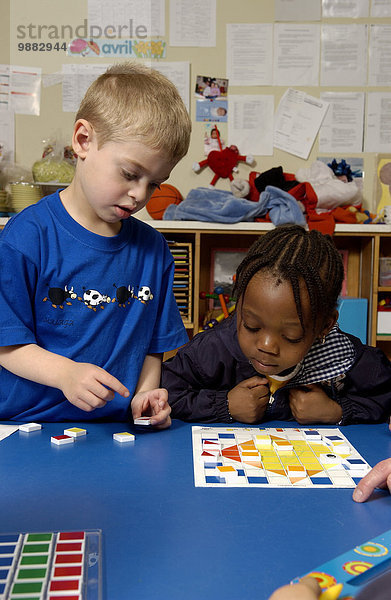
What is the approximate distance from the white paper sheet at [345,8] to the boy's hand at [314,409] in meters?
2.42

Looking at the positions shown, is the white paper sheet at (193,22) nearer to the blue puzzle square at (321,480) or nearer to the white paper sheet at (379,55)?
the white paper sheet at (379,55)

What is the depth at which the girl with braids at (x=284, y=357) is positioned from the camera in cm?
85

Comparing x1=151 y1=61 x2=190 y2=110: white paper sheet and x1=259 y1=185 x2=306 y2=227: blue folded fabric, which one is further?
x1=151 y1=61 x2=190 y2=110: white paper sheet

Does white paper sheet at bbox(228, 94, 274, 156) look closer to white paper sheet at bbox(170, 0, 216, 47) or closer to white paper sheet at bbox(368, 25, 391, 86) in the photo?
white paper sheet at bbox(170, 0, 216, 47)

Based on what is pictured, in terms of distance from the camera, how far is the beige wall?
2.74 meters

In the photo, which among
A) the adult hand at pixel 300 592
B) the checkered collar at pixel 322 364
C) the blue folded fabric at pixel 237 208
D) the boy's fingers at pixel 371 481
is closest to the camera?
the adult hand at pixel 300 592

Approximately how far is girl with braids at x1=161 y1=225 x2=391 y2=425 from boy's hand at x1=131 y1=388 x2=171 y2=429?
64mm

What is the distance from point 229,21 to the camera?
9.03 ft

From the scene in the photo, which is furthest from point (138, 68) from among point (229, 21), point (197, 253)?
point (229, 21)

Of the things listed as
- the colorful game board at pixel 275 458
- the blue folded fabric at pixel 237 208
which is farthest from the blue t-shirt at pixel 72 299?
the blue folded fabric at pixel 237 208

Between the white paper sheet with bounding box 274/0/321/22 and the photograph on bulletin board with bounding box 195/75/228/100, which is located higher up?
the white paper sheet with bounding box 274/0/321/22

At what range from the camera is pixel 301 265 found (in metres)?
0.88

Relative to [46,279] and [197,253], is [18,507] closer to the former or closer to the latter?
[46,279]

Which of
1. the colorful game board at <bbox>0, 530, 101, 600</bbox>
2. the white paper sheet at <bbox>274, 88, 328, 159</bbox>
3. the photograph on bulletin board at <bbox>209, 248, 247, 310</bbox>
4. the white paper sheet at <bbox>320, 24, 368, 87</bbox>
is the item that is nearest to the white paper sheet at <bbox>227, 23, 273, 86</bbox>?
the white paper sheet at <bbox>274, 88, 328, 159</bbox>
